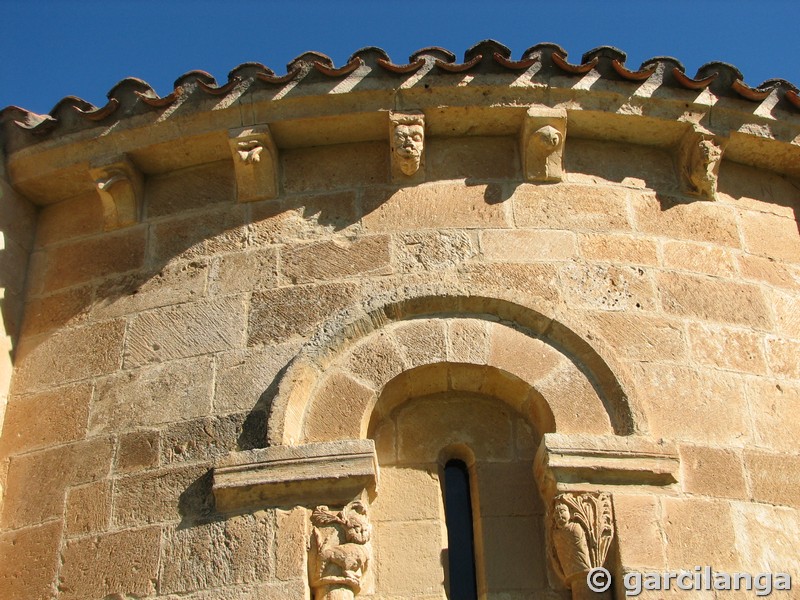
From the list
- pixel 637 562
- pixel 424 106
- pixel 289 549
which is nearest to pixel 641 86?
pixel 424 106

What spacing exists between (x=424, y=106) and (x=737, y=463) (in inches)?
102

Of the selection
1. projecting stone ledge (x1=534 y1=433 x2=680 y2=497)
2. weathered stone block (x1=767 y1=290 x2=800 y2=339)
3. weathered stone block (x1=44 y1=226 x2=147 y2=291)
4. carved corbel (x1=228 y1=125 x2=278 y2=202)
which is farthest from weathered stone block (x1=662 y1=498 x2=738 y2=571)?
weathered stone block (x1=44 y1=226 x2=147 y2=291)

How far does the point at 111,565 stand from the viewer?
14.8 feet

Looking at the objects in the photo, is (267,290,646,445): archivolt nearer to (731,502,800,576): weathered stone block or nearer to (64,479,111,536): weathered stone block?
(731,502,800,576): weathered stone block

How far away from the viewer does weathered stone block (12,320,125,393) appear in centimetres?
526

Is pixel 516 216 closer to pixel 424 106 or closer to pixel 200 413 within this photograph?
pixel 424 106

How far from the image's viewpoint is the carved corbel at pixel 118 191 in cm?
577

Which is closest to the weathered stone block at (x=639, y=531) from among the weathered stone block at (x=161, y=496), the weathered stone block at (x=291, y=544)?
the weathered stone block at (x=291, y=544)

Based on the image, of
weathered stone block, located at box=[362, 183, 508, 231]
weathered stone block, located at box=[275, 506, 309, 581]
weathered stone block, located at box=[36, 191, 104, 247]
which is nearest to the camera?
weathered stone block, located at box=[275, 506, 309, 581]

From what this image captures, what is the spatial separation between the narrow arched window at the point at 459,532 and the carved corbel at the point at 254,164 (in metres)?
1.95

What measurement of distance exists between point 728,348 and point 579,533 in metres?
1.46

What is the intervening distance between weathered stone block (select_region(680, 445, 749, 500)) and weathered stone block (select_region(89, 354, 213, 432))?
93.5 inches

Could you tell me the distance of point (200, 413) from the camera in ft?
16.0

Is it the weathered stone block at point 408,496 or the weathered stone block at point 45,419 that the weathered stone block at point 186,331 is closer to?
the weathered stone block at point 45,419
